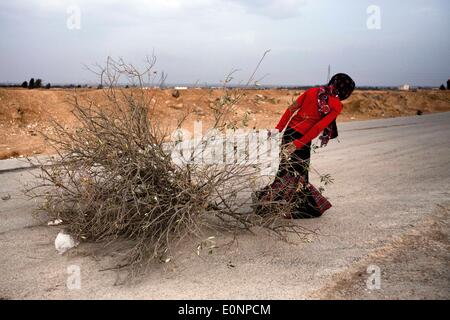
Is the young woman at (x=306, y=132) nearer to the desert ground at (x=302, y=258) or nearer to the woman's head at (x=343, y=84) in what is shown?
the woman's head at (x=343, y=84)

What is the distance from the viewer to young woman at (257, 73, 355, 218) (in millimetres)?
4234

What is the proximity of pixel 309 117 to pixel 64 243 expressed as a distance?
2477 millimetres

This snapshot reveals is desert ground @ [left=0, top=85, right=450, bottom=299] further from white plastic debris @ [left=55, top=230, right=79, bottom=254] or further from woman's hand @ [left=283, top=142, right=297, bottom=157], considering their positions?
woman's hand @ [left=283, top=142, right=297, bottom=157]

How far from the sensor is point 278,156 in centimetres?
420

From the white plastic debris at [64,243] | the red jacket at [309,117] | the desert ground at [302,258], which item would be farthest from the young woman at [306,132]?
the white plastic debris at [64,243]

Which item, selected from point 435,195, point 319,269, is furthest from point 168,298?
point 435,195

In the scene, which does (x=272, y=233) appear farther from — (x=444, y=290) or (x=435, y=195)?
(x=435, y=195)

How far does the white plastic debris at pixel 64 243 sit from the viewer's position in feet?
12.1

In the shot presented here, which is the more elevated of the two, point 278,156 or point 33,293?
point 278,156

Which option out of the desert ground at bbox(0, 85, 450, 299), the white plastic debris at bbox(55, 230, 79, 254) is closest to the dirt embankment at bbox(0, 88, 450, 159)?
the desert ground at bbox(0, 85, 450, 299)

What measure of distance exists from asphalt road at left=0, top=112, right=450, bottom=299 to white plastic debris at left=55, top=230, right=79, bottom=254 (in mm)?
59

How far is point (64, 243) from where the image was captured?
12.1ft

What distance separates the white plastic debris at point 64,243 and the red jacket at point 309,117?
217cm
